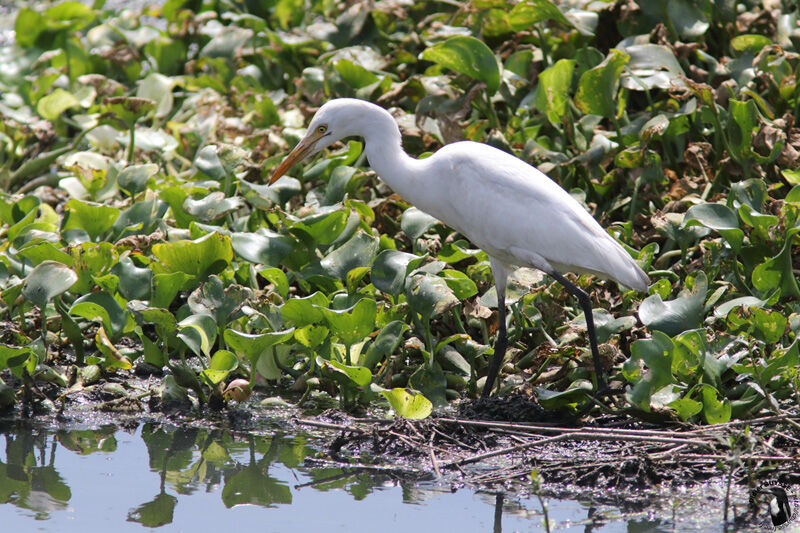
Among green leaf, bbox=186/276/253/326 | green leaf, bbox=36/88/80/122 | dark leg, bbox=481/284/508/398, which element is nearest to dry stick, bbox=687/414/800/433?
dark leg, bbox=481/284/508/398

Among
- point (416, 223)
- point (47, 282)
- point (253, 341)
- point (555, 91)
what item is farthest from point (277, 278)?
point (555, 91)

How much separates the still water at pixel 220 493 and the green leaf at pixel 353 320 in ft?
1.76

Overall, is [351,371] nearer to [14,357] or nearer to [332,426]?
[332,426]

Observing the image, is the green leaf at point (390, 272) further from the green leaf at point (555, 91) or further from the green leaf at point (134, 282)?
the green leaf at point (555, 91)

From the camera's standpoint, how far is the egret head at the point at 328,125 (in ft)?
16.6

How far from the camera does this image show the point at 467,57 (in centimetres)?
618

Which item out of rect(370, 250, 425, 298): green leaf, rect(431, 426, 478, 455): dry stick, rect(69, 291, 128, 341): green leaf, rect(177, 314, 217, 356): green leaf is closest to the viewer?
rect(431, 426, 478, 455): dry stick

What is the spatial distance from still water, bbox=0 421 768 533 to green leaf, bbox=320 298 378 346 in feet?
1.76

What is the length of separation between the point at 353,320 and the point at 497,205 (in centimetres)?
92

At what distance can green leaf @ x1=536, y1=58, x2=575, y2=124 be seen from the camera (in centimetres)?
615

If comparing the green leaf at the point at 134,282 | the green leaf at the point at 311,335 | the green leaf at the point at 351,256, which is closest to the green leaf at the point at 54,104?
the green leaf at the point at 134,282

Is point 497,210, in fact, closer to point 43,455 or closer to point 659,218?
point 659,218

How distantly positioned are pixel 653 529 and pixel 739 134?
2976 millimetres

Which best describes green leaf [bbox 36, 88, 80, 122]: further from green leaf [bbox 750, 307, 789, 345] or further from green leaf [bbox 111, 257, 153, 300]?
green leaf [bbox 750, 307, 789, 345]
